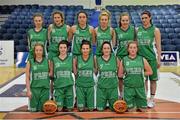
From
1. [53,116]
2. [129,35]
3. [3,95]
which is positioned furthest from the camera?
[3,95]

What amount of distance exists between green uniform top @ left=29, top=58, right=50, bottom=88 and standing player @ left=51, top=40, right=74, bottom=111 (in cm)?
12

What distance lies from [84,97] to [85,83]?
19 cm

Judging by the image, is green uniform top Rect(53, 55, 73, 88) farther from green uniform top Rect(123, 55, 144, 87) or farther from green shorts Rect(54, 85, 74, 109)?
green uniform top Rect(123, 55, 144, 87)

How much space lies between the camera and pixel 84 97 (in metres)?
4.88

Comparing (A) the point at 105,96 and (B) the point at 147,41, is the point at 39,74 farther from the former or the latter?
(B) the point at 147,41

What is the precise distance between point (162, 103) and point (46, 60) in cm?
191

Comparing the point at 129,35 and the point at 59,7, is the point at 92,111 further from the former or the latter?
the point at 59,7

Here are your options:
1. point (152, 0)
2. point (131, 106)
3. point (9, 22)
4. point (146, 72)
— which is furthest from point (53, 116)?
point (152, 0)

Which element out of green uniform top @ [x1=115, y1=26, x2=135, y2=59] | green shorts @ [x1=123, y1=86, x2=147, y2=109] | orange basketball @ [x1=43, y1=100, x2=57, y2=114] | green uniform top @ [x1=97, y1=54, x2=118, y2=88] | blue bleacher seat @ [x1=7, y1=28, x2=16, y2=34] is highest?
blue bleacher seat @ [x1=7, y1=28, x2=16, y2=34]

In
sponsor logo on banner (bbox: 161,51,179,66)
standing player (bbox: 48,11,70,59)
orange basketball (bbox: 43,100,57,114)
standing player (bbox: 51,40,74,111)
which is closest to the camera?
orange basketball (bbox: 43,100,57,114)

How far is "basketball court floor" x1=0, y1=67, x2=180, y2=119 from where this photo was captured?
4625 mm

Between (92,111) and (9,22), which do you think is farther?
(9,22)

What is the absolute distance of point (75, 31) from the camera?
5160 mm

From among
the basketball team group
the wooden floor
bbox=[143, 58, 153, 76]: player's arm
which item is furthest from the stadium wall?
the wooden floor
